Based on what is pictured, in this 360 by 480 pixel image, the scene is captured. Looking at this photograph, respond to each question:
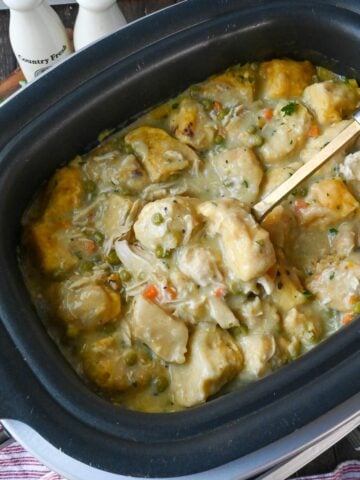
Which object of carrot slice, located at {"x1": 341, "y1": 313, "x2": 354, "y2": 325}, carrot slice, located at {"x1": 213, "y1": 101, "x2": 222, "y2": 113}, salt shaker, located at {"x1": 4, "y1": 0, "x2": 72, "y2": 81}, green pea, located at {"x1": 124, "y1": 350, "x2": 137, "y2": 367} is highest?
salt shaker, located at {"x1": 4, "y1": 0, "x2": 72, "y2": 81}

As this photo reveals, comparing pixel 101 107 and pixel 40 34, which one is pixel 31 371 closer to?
pixel 101 107

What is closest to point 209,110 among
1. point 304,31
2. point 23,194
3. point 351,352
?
point 304,31

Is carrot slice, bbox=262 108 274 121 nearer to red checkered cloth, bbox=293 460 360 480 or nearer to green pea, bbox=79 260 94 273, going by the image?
green pea, bbox=79 260 94 273

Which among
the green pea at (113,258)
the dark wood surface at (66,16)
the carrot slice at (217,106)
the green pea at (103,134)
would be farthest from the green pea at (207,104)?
the dark wood surface at (66,16)

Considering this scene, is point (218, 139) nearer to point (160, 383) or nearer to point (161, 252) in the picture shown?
point (161, 252)

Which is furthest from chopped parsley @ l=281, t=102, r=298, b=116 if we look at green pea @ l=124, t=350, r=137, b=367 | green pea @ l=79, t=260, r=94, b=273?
green pea @ l=124, t=350, r=137, b=367

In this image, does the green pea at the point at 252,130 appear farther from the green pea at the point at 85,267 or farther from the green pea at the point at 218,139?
the green pea at the point at 85,267
